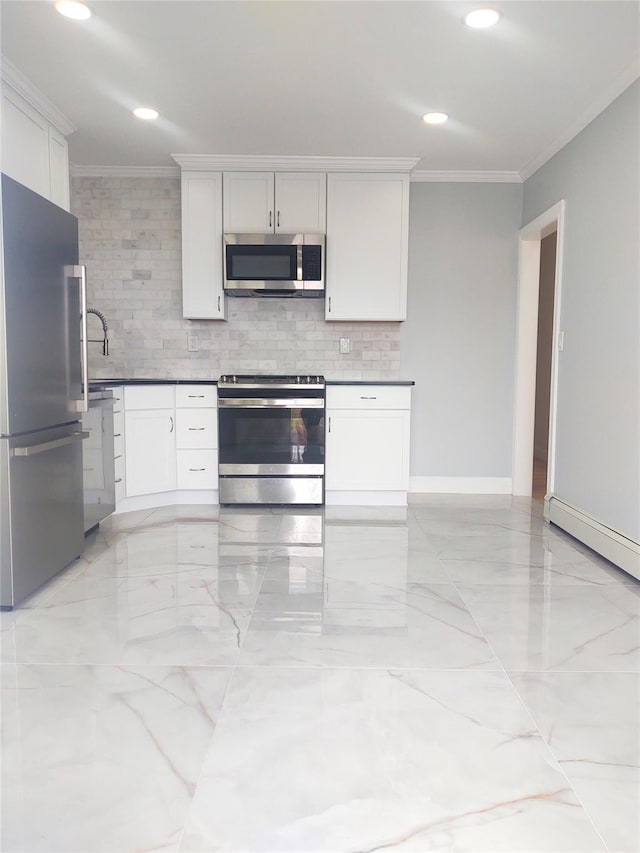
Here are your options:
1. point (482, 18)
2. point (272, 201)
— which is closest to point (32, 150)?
point (272, 201)

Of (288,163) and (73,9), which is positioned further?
(288,163)

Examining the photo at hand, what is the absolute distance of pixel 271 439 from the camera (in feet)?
14.0

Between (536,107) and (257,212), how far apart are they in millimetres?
1938

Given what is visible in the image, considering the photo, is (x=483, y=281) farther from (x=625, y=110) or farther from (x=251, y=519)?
(x=251, y=519)

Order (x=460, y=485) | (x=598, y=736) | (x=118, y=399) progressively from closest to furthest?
(x=598, y=736) < (x=118, y=399) < (x=460, y=485)

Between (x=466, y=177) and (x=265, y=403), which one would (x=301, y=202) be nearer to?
(x=466, y=177)

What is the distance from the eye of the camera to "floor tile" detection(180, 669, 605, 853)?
3.97ft

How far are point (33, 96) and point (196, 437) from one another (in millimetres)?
2209

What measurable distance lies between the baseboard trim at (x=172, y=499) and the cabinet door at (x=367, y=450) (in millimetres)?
854

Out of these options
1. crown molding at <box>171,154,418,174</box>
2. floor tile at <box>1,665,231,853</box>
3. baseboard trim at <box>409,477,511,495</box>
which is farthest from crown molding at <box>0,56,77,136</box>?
baseboard trim at <box>409,477,511,495</box>

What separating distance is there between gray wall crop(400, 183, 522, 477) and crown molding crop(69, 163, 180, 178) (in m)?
1.86

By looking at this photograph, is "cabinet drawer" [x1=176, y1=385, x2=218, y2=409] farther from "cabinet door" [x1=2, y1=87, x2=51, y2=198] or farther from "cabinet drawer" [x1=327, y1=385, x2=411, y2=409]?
"cabinet door" [x1=2, y1=87, x2=51, y2=198]

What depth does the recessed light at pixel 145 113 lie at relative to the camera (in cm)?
351

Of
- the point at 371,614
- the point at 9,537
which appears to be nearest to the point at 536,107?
the point at 371,614
